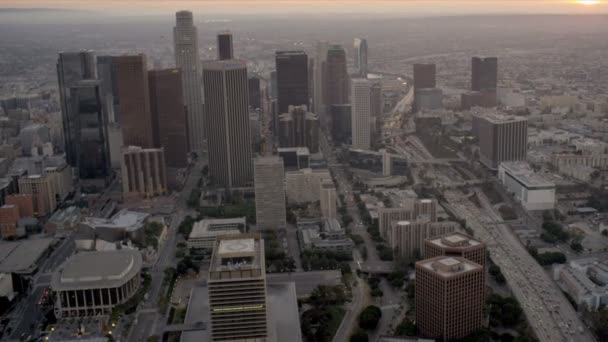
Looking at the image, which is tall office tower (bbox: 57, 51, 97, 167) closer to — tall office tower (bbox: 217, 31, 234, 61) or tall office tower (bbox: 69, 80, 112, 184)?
tall office tower (bbox: 69, 80, 112, 184)

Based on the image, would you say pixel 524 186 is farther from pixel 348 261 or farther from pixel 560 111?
pixel 560 111

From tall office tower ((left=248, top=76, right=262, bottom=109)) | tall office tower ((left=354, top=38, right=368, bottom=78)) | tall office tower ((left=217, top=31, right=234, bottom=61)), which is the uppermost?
tall office tower ((left=217, top=31, right=234, bottom=61))

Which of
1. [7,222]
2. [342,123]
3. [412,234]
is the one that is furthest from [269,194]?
[342,123]

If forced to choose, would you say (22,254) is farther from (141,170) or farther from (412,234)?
(412,234)

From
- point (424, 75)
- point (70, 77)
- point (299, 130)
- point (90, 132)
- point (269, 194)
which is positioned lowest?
point (269, 194)

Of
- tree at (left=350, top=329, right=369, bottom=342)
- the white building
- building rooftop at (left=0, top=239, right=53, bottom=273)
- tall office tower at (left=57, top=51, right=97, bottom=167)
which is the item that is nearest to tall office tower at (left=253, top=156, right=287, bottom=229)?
building rooftop at (left=0, top=239, right=53, bottom=273)

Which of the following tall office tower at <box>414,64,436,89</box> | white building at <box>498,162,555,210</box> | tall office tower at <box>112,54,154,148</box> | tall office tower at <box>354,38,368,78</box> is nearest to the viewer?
white building at <box>498,162,555,210</box>

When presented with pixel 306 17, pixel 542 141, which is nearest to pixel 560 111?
pixel 542 141

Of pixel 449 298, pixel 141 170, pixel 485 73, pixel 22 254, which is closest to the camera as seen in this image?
pixel 449 298
